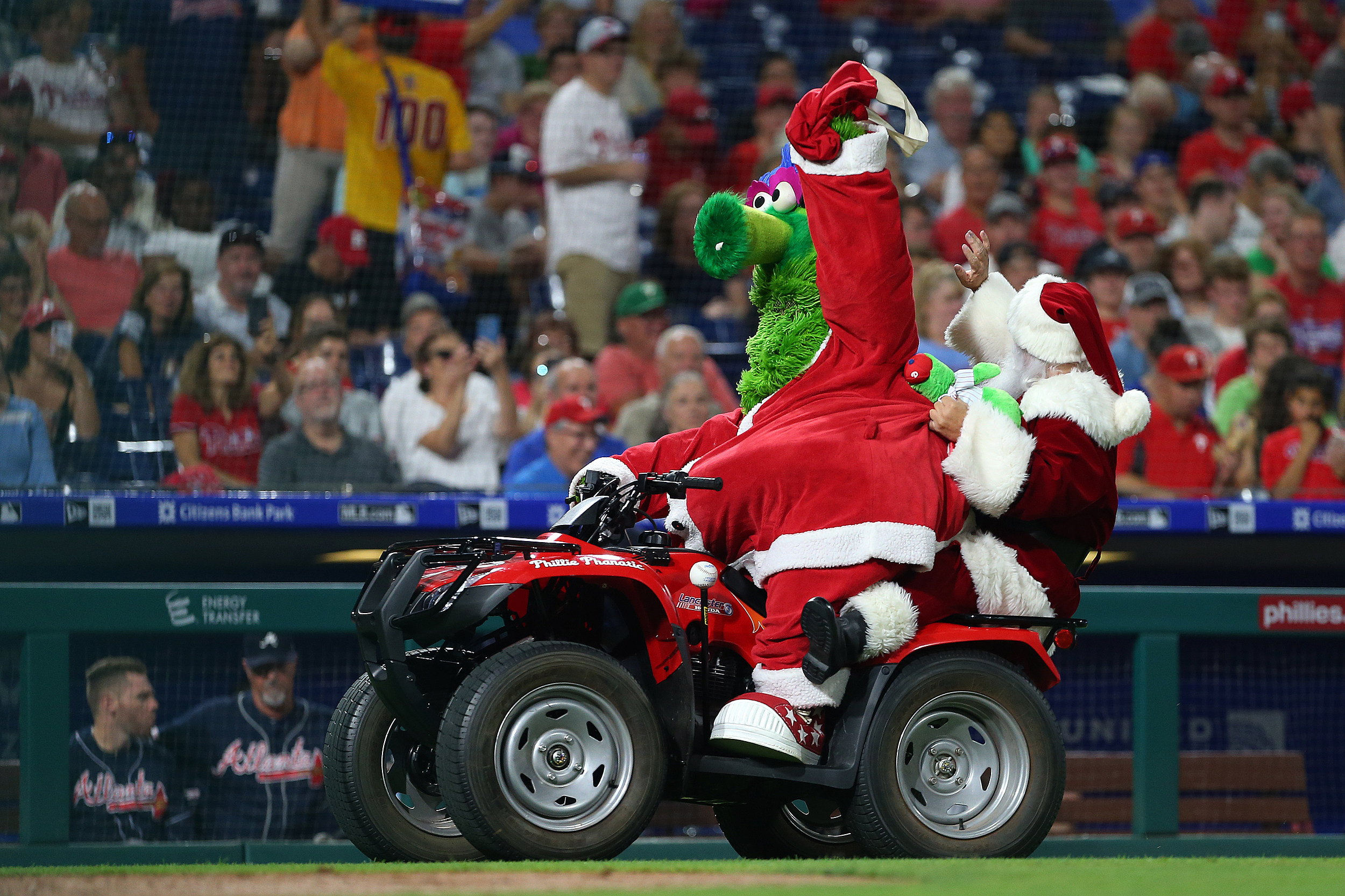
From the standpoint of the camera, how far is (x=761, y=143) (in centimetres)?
910

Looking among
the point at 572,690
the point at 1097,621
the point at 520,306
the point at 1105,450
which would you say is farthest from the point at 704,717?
the point at 520,306

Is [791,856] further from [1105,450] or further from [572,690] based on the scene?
[1105,450]

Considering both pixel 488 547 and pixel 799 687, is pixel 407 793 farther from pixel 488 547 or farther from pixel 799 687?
pixel 799 687

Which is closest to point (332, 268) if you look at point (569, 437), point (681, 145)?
point (569, 437)

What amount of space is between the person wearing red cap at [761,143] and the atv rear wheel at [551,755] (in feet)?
19.4

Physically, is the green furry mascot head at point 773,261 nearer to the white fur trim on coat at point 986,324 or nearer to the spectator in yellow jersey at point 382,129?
the white fur trim on coat at point 986,324

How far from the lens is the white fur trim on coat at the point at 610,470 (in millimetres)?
3990

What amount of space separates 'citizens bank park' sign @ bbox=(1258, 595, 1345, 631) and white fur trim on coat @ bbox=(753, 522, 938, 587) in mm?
2528

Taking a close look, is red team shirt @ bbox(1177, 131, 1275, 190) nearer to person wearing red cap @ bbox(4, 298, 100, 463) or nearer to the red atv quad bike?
person wearing red cap @ bbox(4, 298, 100, 463)

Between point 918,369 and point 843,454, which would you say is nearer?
Result: point 843,454

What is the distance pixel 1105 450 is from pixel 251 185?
5.22 meters

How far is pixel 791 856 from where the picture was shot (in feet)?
13.1

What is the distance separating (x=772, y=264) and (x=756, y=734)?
1190mm

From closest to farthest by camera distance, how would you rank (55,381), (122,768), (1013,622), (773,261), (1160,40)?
(1013,622), (773,261), (122,768), (55,381), (1160,40)
